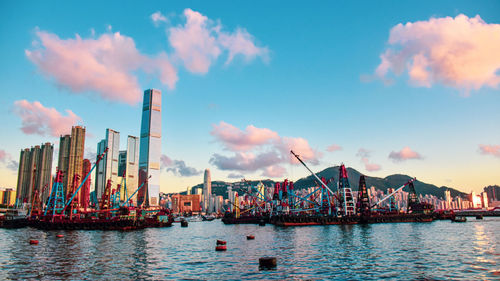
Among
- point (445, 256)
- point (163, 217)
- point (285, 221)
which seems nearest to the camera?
point (445, 256)

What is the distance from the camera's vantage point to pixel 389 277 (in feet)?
97.1

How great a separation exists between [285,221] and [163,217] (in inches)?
2320

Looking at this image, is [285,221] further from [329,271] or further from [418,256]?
[329,271]

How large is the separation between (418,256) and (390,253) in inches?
159

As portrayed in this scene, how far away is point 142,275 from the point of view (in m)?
31.9

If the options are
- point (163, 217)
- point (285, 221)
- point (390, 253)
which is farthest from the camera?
point (163, 217)

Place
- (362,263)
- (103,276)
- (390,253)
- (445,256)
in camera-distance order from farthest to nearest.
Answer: (390,253) < (445,256) < (362,263) < (103,276)

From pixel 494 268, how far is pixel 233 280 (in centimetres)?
2570

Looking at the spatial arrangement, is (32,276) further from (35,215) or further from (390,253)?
(35,215)

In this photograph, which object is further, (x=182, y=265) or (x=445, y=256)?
(x=445, y=256)

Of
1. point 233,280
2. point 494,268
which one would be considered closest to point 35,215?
point 233,280

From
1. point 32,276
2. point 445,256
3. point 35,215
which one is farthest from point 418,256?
point 35,215

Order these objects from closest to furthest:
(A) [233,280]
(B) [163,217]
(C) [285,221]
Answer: (A) [233,280]
(C) [285,221]
(B) [163,217]

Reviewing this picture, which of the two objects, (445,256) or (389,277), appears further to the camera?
(445,256)
